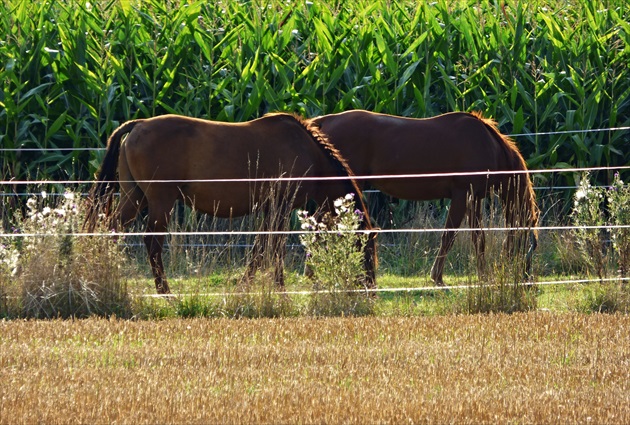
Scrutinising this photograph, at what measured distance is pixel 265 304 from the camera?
9500 mm

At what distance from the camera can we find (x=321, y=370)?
24.0 ft

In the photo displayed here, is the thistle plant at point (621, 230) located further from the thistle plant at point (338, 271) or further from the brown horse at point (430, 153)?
the thistle plant at point (338, 271)

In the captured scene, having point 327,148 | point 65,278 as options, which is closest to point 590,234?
point 327,148

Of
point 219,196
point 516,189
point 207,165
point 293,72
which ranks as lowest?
point 516,189

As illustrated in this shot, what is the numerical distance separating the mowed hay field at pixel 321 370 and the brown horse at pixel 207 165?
2.35 meters

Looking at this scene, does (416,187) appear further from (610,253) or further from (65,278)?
(65,278)

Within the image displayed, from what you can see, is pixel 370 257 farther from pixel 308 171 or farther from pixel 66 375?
pixel 66 375

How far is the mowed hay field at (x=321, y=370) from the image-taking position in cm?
631

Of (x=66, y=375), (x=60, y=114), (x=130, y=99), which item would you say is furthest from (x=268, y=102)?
(x=66, y=375)

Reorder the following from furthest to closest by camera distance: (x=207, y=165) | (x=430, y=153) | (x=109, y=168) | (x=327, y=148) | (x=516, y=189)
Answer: (x=430, y=153) < (x=516, y=189) < (x=327, y=148) < (x=207, y=165) < (x=109, y=168)

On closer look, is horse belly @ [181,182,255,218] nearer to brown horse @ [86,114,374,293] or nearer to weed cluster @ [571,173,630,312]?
brown horse @ [86,114,374,293]

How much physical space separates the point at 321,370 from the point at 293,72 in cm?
749

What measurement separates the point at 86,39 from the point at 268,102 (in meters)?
2.20

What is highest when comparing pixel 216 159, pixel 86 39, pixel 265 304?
pixel 86 39
